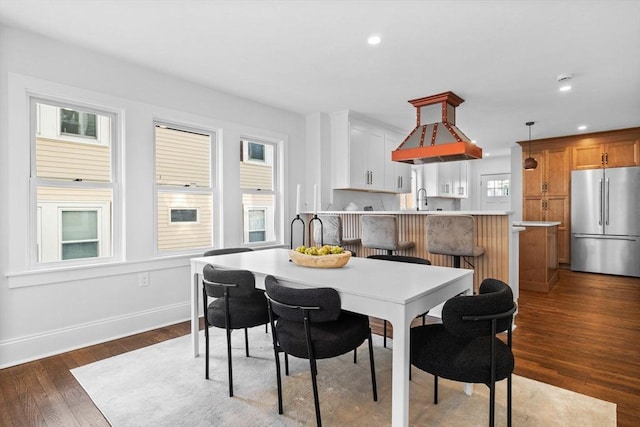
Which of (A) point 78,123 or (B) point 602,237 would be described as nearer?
(A) point 78,123

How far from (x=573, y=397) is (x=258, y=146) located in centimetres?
394

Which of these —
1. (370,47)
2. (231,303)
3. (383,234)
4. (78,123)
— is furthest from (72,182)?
(383,234)

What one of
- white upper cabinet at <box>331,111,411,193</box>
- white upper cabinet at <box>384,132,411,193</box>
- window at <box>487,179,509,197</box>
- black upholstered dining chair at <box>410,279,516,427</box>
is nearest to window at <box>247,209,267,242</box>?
white upper cabinet at <box>331,111,411,193</box>

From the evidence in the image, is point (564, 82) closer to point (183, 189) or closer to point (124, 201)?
point (183, 189)

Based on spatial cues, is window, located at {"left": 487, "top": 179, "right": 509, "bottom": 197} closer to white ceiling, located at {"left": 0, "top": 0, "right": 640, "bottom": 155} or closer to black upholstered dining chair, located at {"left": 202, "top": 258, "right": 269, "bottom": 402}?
white ceiling, located at {"left": 0, "top": 0, "right": 640, "bottom": 155}

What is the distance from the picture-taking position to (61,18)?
2502 mm

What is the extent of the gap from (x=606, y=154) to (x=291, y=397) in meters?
6.96

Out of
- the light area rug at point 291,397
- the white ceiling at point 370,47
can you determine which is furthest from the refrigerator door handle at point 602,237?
the light area rug at point 291,397

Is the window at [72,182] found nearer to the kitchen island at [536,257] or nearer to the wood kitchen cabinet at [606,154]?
the kitchen island at [536,257]

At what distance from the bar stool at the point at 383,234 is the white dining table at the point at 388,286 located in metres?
1.36

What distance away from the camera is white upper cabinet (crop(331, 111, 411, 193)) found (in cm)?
503

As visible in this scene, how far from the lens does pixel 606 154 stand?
6168 millimetres

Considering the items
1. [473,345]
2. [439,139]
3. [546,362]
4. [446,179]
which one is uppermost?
[439,139]

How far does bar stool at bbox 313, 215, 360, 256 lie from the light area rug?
174 centimetres
